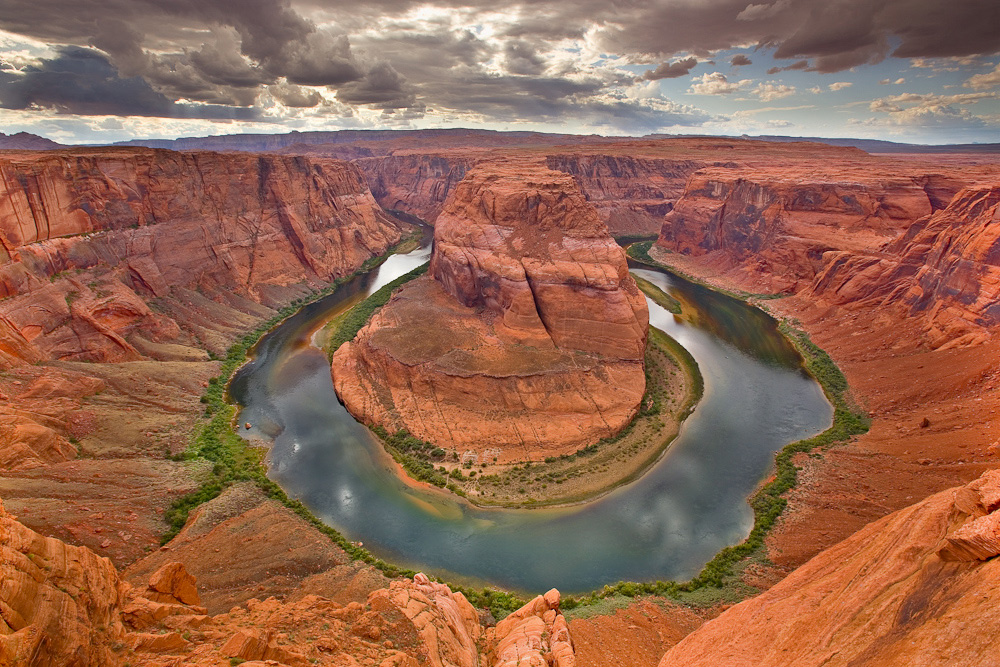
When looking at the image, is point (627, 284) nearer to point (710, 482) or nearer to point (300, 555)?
point (710, 482)

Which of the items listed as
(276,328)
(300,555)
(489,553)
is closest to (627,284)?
(489,553)

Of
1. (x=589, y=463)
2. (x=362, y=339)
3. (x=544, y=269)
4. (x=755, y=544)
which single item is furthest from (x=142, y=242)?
(x=755, y=544)

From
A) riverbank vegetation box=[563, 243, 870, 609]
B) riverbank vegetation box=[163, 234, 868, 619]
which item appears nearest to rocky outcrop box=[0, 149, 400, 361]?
riverbank vegetation box=[163, 234, 868, 619]

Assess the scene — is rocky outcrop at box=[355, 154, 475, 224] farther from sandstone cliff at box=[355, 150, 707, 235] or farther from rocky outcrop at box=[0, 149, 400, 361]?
rocky outcrop at box=[0, 149, 400, 361]

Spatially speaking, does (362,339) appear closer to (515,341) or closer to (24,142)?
(515,341)

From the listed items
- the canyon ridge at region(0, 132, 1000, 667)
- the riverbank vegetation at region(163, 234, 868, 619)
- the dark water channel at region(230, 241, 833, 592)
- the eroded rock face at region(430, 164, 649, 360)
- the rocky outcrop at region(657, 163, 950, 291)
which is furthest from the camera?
the rocky outcrop at region(657, 163, 950, 291)

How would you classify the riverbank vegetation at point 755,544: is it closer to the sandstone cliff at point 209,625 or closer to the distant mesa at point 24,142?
the sandstone cliff at point 209,625

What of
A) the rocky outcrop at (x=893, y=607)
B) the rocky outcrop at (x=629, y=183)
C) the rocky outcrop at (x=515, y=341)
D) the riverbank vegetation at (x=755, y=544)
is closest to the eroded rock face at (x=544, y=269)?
the rocky outcrop at (x=515, y=341)
